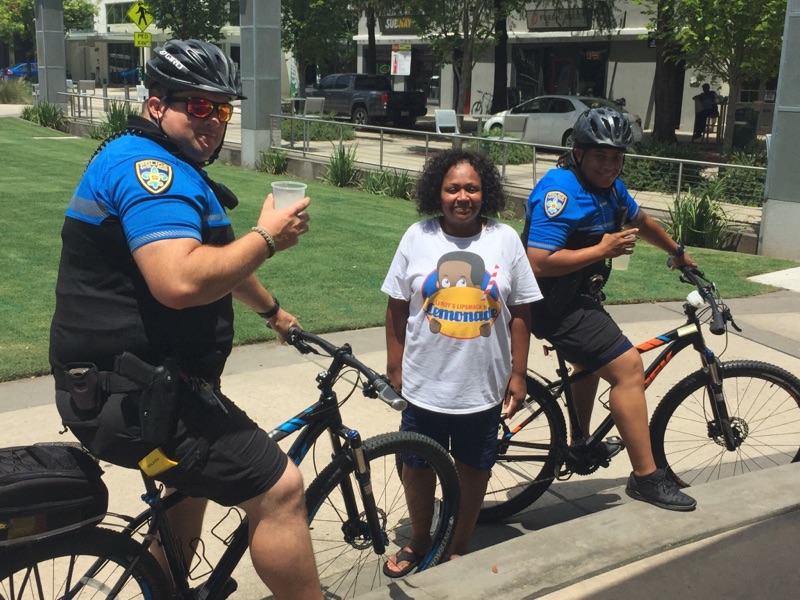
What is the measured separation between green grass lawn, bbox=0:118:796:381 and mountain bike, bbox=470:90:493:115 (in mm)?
21765

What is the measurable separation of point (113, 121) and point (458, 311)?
1830 centimetres

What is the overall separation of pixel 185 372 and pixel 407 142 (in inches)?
493

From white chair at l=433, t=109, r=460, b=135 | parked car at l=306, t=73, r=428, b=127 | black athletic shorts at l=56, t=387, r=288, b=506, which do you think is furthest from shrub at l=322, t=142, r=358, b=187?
parked car at l=306, t=73, r=428, b=127

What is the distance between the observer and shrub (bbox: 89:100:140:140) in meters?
19.9

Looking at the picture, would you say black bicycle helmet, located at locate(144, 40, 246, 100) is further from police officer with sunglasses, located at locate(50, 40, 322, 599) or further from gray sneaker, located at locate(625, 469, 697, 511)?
gray sneaker, located at locate(625, 469, 697, 511)

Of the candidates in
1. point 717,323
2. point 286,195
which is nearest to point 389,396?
point 286,195

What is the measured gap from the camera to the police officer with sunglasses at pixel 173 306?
7.43 ft

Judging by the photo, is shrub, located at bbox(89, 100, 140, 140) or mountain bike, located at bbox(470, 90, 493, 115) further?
mountain bike, located at bbox(470, 90, 493, 115)

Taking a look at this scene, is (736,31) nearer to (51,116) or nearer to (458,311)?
(458,311)

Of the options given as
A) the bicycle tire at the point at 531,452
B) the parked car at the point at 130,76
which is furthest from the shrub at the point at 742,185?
the parked car at the point at 130,76

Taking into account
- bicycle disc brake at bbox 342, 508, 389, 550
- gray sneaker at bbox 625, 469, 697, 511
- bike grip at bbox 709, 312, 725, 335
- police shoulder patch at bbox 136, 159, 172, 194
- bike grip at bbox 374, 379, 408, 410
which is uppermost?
police shoulder patch at bbox 136, 159, 172, 194

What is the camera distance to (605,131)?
369 cm

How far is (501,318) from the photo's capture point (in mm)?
3338

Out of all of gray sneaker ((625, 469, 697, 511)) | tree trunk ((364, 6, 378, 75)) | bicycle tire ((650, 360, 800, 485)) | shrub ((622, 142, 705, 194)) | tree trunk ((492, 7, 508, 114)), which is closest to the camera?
gray sneaker ((625, 469, 697, 511))
